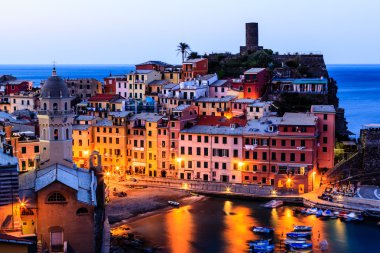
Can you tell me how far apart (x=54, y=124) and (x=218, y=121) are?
75.9 ft

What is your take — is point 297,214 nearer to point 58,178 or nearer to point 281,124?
point 281,124

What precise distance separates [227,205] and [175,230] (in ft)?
28.0

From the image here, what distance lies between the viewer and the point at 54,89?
38062mm

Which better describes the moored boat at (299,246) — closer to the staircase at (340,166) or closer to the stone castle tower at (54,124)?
the stone castle tower at (54,124)

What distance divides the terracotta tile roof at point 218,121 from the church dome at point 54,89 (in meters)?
22.0

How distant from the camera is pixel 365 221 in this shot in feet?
150

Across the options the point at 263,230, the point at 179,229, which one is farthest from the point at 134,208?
the point at 263,230

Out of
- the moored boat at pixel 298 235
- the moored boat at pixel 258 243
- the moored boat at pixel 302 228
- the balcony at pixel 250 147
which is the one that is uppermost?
the balcony at pixel 250 147

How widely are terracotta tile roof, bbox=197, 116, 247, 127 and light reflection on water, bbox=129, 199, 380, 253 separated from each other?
9516mm

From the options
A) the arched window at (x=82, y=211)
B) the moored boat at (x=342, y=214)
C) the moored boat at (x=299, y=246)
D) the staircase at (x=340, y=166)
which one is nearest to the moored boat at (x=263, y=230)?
the moored boat at (x=299, y=246)

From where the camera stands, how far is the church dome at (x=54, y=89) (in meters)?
38.0

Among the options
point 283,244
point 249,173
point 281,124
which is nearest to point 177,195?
point 249,173

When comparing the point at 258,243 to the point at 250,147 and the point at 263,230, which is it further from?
the point at 250,147

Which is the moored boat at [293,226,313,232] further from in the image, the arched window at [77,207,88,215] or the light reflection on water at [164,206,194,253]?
the arched window at [77,207,88,215]
